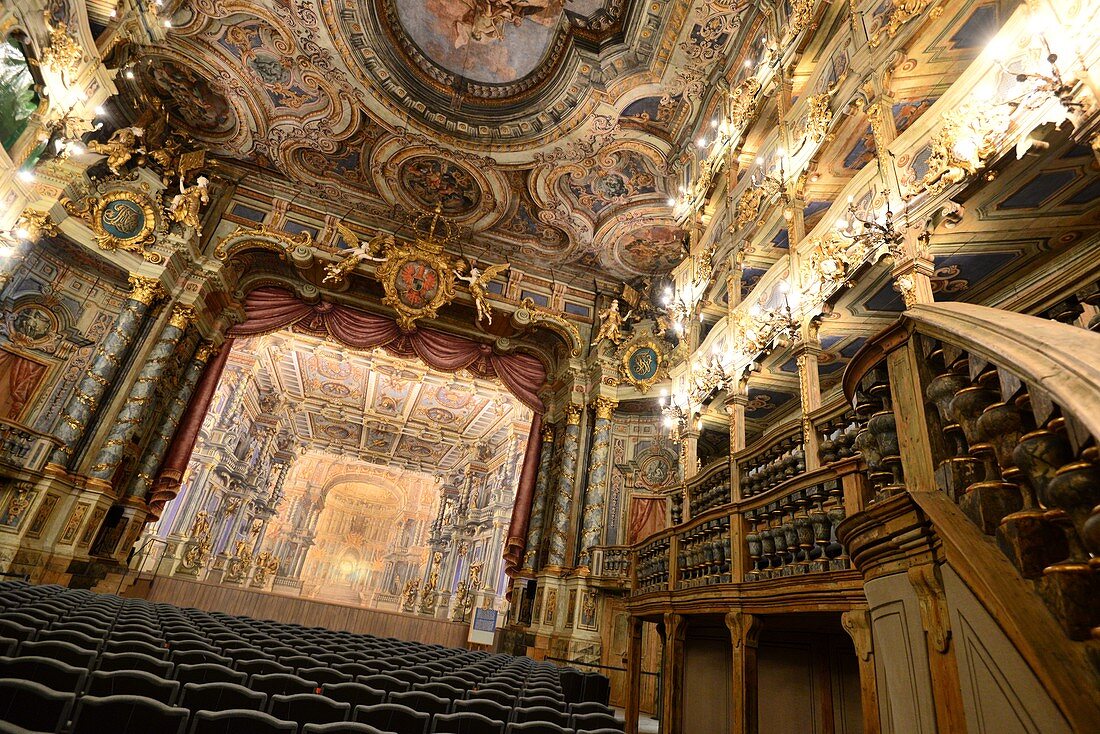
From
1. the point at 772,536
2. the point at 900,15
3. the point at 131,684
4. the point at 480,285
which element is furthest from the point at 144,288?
the point at 900,15

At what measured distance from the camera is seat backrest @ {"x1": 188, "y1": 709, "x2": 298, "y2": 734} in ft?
7.44


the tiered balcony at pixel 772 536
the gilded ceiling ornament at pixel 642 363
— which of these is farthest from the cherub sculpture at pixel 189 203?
the tiered balcony at pixel 772 536

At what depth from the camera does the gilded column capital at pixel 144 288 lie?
11078 mm

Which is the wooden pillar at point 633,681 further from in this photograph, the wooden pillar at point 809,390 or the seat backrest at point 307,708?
the seat backrest at point 307,708

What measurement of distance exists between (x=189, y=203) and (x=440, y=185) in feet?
18.8

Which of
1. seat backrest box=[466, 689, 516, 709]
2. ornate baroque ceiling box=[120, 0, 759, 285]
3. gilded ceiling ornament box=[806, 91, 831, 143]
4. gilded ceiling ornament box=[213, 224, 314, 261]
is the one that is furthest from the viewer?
gilded ceiling ornament box=[213, 224, 314, 261]

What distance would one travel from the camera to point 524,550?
1298 cm

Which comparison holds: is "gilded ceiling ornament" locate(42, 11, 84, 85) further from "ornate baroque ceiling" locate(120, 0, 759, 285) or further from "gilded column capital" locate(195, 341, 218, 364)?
"gilded column capital" locate(195, 341, 218, 364)

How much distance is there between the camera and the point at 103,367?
10.5 metres

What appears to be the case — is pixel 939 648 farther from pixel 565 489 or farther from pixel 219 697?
pixel 565 489

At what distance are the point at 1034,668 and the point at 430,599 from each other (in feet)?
77.4

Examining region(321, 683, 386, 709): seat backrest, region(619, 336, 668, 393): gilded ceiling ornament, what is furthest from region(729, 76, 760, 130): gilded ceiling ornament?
region(321, 683, 386, 709): seat backrest

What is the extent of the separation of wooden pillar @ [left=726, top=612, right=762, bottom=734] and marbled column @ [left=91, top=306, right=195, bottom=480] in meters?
11.5

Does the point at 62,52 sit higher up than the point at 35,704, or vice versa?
the point at 62,52
